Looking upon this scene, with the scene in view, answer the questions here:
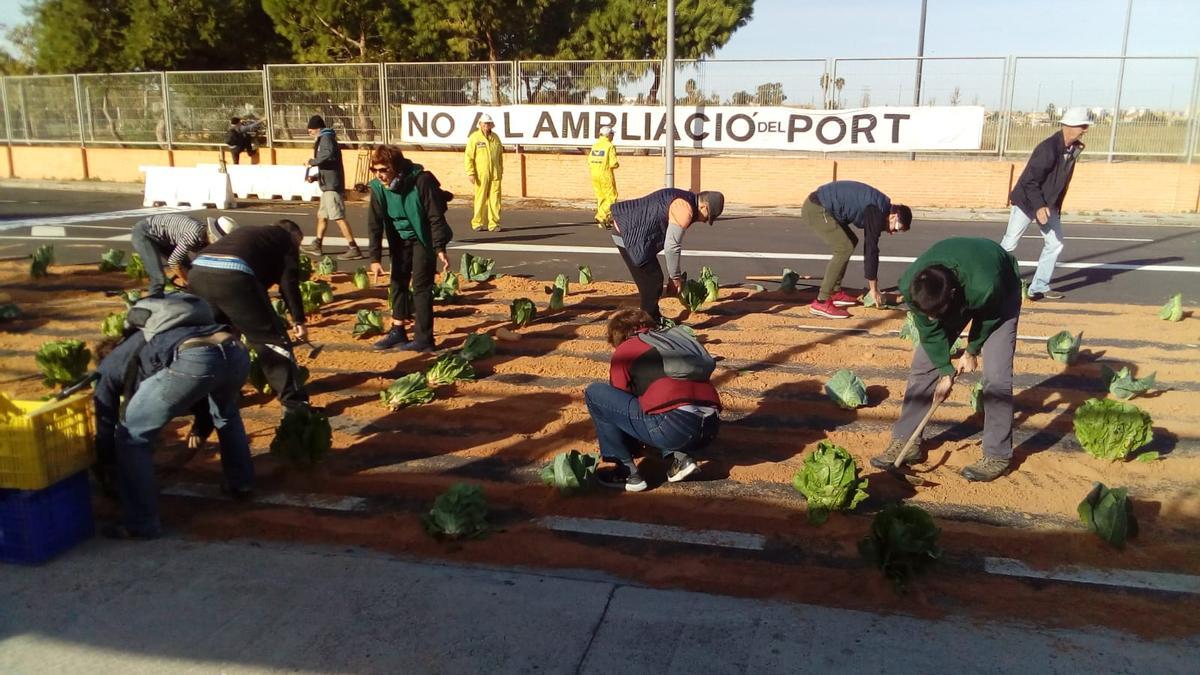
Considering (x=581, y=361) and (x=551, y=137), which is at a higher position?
(x=551, y=137)

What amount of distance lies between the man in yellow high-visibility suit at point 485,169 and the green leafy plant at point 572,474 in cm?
1032

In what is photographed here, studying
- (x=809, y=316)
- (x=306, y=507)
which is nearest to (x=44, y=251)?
(x=306, y=507)

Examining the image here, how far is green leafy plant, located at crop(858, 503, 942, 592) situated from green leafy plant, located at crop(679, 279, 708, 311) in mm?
4487

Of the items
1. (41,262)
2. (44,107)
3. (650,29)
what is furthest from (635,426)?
(44,107)

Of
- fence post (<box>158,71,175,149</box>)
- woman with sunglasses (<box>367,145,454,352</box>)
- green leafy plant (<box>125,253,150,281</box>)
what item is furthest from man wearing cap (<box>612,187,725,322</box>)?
fence post (<box>158,71,175,149</box>)

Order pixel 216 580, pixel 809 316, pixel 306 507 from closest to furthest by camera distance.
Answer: pixel 216 580
pixel 306 507
pixel 809 316

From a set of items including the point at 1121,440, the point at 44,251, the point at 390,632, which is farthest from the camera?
the point at 44,251

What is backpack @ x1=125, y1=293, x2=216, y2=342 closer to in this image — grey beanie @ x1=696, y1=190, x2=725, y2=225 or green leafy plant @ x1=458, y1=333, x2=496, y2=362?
green leafy plant @ x1=458, y1=333, x2=496, y2=362

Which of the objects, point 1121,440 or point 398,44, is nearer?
point 1121,440

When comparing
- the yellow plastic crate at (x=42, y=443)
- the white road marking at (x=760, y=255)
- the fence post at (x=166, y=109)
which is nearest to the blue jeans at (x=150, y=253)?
the yellow plastic crate at (x=42, y=443)

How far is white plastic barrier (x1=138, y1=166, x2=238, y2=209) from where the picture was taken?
18.8 meters

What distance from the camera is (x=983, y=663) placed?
324 centimetres

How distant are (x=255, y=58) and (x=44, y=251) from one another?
21886 mm

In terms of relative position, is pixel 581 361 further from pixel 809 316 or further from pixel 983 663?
pixel 983 663
